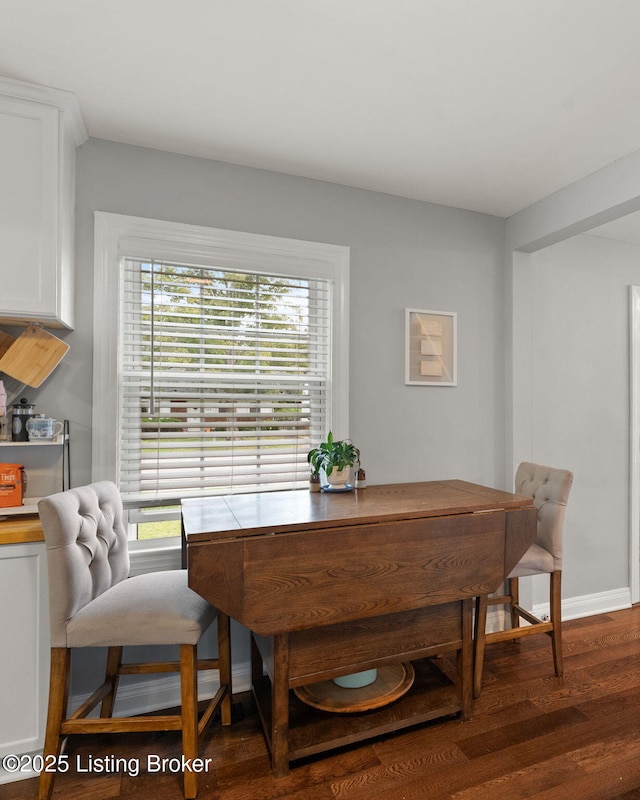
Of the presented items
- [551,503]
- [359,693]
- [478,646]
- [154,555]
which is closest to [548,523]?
[551,503]

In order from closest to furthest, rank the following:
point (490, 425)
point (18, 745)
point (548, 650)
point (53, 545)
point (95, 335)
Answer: point (53, 545), point (18, 745), point (95, 335), point (548, 650), point (490, 425)

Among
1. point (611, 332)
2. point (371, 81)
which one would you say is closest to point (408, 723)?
point (371, 81)

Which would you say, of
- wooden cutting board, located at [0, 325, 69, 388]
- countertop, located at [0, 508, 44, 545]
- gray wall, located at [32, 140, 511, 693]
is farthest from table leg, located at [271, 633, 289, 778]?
wooden cutting board, located at [0, 325, 69, 388]

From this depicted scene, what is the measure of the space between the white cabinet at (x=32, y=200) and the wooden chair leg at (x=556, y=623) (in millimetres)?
2693

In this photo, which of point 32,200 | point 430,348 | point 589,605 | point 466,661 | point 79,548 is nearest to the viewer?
point 79,548

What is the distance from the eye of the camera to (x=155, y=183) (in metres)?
2.23

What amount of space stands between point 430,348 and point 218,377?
1283 mm

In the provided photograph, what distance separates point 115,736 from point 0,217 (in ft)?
7.06

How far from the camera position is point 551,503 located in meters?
2.46

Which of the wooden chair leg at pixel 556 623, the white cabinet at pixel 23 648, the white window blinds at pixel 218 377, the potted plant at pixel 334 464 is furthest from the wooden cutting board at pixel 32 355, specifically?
the wooden chair leg at pixel 556 623

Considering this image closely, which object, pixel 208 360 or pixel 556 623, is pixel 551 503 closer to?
pixel 556 623

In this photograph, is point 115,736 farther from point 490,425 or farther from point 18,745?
point 490,425

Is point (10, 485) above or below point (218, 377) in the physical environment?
below

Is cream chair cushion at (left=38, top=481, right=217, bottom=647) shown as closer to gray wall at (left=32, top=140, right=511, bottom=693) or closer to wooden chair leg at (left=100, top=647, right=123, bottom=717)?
wooden chair leg at (left=100, top=647, right=123, bottom=717)
